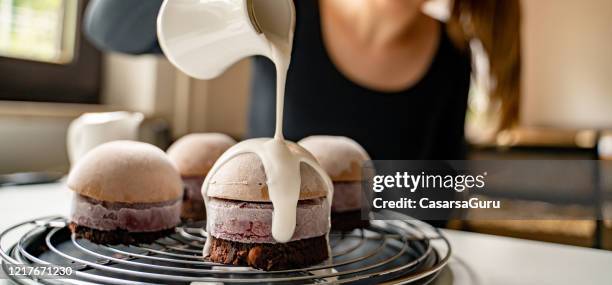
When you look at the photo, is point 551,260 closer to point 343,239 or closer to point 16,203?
point 343,239

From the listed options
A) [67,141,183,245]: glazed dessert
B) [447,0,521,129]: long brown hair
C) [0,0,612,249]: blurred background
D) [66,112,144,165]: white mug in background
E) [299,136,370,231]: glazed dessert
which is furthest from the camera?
[0,0,612,249]: blurred background

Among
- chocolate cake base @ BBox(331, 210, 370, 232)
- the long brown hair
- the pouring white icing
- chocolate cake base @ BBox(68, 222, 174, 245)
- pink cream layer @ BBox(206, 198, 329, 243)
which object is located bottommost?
chocolate cake base @ BBox(68, 222, 174, 245)

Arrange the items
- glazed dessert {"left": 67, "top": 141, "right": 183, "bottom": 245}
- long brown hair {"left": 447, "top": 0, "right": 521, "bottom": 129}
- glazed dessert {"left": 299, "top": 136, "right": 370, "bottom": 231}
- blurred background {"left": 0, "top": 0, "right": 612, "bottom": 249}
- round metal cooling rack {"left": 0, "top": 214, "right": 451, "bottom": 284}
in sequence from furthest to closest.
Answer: blurred background {"left": 0, "top": 0, "right": 612, "bottom": 249} → long brown hair {"left": 447, "top": 0, "right": 521, "bottom": 129} → glazed dessert {"left": 299, "top": 136, "right": 370, "bottom": 231} → glazed dessert {"left": 67, "top": 141, "right": 183, "bottom": 245} → round metal cooling rack {"left": 0, "top": 214, "right": 451, "bottom": 284}

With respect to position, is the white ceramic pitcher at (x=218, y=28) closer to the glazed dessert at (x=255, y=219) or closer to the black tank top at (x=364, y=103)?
the glazed dessert at (x=255, y=219)

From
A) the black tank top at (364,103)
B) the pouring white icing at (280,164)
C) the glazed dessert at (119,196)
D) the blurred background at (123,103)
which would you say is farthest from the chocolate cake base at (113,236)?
the blurred background at (123,103)

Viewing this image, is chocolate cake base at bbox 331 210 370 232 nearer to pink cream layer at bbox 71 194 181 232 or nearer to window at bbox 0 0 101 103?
pink cream layer at bbox 71 194 181 232

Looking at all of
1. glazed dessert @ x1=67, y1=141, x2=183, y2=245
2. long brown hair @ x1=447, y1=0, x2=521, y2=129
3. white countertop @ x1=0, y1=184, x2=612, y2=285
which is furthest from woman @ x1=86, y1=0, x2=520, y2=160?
glazed dessert @ x1=67, y1=141, x2=183, y2=245
